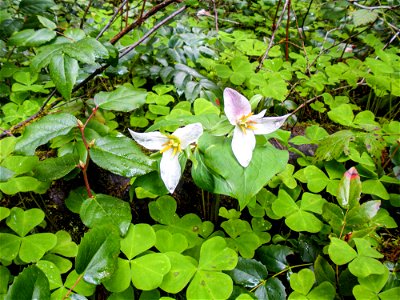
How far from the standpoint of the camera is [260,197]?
126 cm

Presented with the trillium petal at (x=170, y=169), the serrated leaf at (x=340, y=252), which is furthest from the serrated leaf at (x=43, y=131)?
the serrated leaf at (x=340, y=252)

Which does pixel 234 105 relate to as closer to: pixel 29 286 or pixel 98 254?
pixel 98 254

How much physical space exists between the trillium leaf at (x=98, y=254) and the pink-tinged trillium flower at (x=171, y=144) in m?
0.22

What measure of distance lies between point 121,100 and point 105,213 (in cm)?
42

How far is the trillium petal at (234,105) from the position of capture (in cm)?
92

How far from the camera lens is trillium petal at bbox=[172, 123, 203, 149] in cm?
88

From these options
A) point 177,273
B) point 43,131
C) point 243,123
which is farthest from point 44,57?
point 177,273

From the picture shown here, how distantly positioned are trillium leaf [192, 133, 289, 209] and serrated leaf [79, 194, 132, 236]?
0.84ft

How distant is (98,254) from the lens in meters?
0.87

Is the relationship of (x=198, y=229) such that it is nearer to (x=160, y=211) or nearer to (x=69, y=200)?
(x=160, y=211)

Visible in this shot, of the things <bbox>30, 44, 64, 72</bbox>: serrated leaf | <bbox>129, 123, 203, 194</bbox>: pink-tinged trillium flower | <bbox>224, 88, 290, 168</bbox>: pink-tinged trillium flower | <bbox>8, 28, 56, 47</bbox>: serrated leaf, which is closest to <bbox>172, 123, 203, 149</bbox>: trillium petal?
<bbox>129, 123, 203, 194</bbox>: pink-tinged trillium flower

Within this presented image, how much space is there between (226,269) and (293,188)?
0.48 metres

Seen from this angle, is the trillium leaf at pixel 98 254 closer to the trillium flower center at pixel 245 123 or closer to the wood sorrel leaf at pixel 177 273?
the wood sorrel leaf at pixel 177 273

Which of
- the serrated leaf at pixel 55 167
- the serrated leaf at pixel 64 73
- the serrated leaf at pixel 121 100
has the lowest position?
the serrated leaf at pixel 55 167
